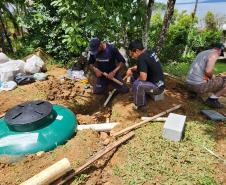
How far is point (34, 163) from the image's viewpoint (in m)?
4.41

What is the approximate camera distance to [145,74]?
5547 mm

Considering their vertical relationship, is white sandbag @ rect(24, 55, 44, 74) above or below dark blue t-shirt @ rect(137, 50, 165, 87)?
below

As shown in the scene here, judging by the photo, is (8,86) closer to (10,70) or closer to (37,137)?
(10,70)

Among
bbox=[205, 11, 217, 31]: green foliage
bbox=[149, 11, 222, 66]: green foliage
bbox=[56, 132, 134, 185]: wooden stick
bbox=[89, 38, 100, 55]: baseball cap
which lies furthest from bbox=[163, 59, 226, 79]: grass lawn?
bbox=[56, 132, 134, 185]: wooden stick

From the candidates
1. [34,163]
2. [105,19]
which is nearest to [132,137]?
[34,163]

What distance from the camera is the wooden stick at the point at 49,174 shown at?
12.4ft

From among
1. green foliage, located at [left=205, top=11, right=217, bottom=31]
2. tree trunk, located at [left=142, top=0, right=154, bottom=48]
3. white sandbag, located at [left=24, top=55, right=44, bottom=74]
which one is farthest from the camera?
green foliage, located at [left=205, top=11, right=217, bottom=31]

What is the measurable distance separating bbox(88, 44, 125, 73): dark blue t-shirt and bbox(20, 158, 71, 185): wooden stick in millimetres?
3422

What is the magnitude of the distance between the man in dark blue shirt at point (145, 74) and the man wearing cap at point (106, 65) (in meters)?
1.20

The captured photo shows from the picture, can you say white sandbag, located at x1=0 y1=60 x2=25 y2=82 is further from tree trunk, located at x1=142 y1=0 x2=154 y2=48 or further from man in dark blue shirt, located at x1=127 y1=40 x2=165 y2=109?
man in dark blue shirt, located at x1=127 y1=40 x2=165 y2=109

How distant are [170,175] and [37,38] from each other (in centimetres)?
813

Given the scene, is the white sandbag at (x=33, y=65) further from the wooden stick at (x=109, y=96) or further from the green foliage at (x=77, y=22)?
the wooden stick at (x=109, y=96)

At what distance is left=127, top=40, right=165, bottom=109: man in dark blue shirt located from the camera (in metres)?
5.47

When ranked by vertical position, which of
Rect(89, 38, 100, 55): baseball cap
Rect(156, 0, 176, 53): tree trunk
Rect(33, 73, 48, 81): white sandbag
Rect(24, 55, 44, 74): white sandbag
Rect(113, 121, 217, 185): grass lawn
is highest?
Rect(156, 0, 176, 53): tree trunk
